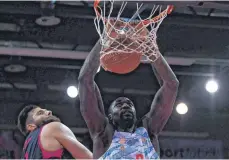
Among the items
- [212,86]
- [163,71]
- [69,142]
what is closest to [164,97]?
[163,71]

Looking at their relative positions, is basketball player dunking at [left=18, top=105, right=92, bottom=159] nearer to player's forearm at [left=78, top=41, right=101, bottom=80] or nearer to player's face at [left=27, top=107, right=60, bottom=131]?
player's face at [left=27, top=107, right=60, bottom=131]

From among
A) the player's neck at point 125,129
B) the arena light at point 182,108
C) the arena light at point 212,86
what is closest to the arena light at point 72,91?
the arena light at point 182,108

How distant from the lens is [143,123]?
3.07m

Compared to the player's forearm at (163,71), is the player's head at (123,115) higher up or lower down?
lower down

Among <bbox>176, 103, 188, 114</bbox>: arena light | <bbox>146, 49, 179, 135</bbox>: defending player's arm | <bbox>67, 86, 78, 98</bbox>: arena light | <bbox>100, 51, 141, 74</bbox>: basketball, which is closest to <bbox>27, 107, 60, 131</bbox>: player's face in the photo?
<bbox>100, 51, 141, 74</bbox>: basketball

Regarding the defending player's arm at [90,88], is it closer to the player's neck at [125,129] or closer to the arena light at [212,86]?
the player's neck at [125,129]

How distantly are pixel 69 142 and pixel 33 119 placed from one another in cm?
35

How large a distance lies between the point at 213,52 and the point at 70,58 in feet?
5.62

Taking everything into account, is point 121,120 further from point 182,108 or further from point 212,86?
point 182,108

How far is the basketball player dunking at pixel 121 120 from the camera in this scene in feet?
9.34

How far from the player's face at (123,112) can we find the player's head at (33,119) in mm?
336

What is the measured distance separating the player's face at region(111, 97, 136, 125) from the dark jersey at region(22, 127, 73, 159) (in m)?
0.39

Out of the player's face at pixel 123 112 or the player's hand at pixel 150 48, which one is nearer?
the player's hand at pixel 150 48

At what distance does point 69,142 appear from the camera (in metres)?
2.68
